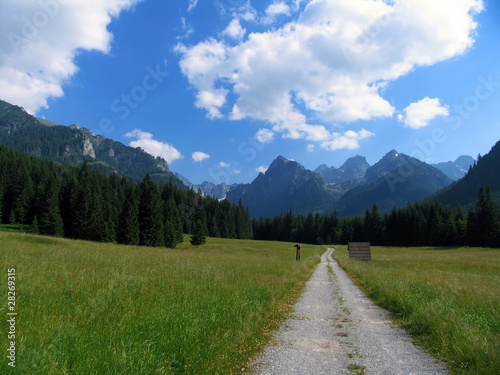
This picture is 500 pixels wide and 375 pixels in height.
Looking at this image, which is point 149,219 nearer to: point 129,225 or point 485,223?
point 129,225

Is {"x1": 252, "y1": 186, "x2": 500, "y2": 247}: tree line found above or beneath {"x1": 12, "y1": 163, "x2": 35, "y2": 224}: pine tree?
beneath

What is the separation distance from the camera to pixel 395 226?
390ft

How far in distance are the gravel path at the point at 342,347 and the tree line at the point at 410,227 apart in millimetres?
103634

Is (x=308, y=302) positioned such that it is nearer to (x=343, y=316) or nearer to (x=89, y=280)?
(x=343, y=316)

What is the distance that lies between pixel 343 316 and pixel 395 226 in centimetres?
12504

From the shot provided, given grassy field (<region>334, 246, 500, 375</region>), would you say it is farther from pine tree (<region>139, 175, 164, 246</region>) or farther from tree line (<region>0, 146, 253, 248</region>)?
pine tree (<region>139, 175, 164, 246</region>)

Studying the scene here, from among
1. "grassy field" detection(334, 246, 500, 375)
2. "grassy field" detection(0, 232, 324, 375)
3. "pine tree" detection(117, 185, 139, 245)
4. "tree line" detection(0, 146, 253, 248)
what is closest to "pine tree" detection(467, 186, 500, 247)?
"tree line" detection(0, 146, 253, 248)

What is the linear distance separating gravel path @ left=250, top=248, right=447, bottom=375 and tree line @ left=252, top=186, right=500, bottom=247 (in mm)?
103634

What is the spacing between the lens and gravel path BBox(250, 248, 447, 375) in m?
5.58

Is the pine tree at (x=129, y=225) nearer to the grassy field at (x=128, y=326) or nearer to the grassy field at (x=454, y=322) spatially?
the grassy field at (x=128, y=326)

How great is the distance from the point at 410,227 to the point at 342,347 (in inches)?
4880

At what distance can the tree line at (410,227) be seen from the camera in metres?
88.1

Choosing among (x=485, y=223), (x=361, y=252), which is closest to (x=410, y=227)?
(x=485, y=223)

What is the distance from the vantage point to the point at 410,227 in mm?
112125
